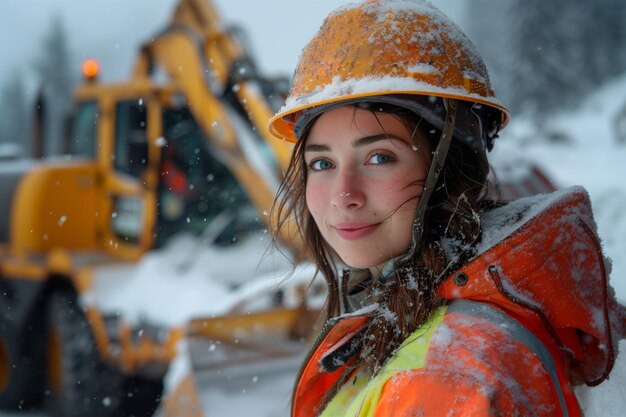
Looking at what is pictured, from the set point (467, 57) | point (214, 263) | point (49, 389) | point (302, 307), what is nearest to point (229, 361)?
point (302, 307)

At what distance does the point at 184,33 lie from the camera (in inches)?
205

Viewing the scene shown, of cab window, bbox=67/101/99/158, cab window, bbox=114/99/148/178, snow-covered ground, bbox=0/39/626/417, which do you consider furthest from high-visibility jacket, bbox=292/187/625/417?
cab window, bbox=67/101/99/158

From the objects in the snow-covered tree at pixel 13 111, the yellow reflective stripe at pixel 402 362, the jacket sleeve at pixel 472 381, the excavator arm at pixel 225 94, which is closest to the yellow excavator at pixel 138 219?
the excavator arm at pixel 225 94

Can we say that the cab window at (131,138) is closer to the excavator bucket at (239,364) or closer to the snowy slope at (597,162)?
the excavator bucket at (239,364)

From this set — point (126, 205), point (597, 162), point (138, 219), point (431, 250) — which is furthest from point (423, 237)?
point (597, 162)

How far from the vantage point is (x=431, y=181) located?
50.7 inches

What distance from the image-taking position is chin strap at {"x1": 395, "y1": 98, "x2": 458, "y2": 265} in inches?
50.0

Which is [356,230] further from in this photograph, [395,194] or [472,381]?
[472,381]

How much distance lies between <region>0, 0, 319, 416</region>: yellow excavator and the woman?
288 centimetres

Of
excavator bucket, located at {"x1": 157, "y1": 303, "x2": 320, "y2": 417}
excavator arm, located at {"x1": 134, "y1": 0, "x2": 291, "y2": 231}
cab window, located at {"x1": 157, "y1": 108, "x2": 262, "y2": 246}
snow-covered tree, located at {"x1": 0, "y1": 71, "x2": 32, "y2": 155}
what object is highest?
excavator arm, located at {"x1": 134, "y1": 0, "x2": 291, "y2": 231}

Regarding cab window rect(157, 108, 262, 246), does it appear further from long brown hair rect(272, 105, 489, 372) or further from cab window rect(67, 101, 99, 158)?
long brown hair rect(272, 105, 489, 372)

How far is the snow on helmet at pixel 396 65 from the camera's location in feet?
4.33

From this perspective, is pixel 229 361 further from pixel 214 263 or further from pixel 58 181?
pixel 58 181

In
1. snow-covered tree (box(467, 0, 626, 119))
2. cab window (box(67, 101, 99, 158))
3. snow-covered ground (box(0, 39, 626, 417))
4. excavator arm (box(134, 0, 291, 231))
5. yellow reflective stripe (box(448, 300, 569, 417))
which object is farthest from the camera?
snow-covered tree (box(467, 0, 626, 119))
